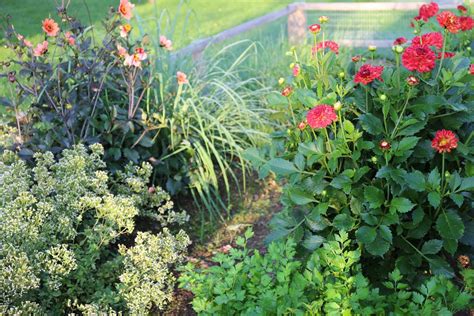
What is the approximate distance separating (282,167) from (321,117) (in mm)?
293

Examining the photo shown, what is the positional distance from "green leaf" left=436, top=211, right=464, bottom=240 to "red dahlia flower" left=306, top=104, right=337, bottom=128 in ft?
1.82

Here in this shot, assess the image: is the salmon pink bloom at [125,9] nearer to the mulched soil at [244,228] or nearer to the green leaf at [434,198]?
the mulched soil at [244,228]

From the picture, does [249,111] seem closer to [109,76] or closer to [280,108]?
[109,76]

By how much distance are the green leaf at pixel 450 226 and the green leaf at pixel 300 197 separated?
46 centimetres

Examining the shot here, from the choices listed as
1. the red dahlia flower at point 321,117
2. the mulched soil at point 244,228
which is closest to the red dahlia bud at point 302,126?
the red dahlia flower at point 321,117

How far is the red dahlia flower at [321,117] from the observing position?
6.27 ft

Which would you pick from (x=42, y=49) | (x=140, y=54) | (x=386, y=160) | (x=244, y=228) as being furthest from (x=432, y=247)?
(x=42, y=49)

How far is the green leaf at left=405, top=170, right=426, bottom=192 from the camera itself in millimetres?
1962

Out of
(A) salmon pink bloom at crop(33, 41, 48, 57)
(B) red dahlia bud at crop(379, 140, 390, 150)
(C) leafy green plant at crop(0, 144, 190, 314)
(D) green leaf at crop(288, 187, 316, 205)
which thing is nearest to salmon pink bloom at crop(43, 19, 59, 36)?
(A) salmon pink bloom at crop(33, 41, 48, 57)

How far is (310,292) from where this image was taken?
6.00 feet

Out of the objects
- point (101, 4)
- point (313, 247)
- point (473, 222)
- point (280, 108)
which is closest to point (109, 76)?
point (280, 108)

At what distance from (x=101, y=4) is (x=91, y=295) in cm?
501

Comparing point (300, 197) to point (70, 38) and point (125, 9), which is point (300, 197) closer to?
point (125, 9)

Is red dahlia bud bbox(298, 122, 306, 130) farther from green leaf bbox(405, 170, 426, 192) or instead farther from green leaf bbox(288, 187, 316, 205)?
green leaf bbox(405, 170, 426, 192)
